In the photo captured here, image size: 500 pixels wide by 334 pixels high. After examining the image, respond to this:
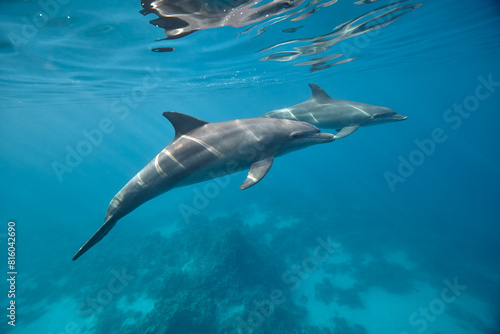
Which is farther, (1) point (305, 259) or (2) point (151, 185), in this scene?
(1) point (305, 259)

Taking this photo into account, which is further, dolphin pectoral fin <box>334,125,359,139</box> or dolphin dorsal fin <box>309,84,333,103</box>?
dolphin dorsal fin <box>309,84,333,103</box>

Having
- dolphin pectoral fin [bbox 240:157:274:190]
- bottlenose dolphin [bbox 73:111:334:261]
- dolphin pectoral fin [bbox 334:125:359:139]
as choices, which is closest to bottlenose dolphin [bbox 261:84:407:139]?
dolphin pectoral fin [bbox 334:125:359:139]

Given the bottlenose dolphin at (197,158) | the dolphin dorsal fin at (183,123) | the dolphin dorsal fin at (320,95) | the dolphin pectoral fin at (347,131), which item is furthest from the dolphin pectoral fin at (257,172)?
the dolphin dorsal fin at (320,95)

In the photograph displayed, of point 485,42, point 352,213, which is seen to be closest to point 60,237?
point 352,213

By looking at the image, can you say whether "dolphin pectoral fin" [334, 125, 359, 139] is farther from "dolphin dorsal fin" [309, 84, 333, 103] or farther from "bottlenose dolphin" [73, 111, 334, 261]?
"bottlenose dolphin" [73, 111, 334, 261]

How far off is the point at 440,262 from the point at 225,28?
777 inches

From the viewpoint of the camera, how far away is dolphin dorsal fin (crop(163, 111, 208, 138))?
4265mm

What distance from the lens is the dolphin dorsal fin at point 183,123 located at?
427 cm

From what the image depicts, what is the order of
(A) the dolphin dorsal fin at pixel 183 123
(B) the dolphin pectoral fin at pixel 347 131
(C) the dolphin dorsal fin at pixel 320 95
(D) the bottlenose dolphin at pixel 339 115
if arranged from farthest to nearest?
(C) the dolphin dorsal fin at pixel 320 95, (D) the bottlenose dolphin at pixel 339 115, (B) the dolphin pectoral fin at pixel 347 131, (A) the dolphin dorsal fin at pixel 183 123

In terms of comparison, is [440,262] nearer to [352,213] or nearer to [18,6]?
[352,213]

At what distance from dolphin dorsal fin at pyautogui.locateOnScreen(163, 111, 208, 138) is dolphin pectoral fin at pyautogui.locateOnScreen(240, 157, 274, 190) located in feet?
4.75

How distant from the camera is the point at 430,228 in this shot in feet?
66.3

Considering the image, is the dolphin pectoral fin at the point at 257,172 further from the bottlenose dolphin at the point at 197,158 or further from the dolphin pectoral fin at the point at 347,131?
the dolphin pectoral fin at the point at 347,131

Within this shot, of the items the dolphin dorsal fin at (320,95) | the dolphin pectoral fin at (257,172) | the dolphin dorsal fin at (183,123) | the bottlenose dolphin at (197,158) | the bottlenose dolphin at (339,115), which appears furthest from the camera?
the dolphin dorsal fin at (320,95)
